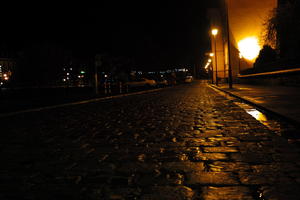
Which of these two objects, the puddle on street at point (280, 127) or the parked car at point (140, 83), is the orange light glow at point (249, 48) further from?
the puddle on street at point (280, 127)

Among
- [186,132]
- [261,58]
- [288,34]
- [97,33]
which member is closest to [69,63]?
[97,33]

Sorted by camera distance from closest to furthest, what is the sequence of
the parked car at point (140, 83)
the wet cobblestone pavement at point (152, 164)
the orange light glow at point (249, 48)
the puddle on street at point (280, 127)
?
1. the wet cobblestone pavement at point (152, 164)
2. the puddle on street at point (280, 127)
3. the orange light glow at point (249, 48)
4. the parked car at point (140, 83)

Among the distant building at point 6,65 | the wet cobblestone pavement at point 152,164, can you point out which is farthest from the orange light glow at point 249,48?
the distant building at point 6,65

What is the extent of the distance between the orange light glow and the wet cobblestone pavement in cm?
3771

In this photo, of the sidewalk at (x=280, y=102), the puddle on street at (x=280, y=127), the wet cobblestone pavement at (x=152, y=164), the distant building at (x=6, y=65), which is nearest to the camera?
the wet cobblestone pavement at (x=152, y=164)

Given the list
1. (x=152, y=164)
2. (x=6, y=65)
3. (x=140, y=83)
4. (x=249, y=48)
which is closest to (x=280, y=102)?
(x=152, y=164)

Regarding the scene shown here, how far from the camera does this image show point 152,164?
180 inches

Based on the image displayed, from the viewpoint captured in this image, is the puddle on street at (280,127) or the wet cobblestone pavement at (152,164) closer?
the wet cobblestone pavement at (152,164)

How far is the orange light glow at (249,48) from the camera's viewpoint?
141 feet

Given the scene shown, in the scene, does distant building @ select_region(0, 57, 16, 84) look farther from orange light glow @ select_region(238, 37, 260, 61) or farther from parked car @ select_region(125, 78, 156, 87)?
→ orange light glow @ select_region(238, 37, 260, 61)

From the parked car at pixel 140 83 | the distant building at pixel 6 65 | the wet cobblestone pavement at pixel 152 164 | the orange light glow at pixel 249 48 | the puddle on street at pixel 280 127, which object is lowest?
the wet cobblestone pavement at pixel 152 164

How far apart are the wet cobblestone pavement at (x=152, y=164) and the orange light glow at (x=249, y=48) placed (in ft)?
124

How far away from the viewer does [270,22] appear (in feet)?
97.1

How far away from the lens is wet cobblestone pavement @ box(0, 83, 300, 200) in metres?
3.43
